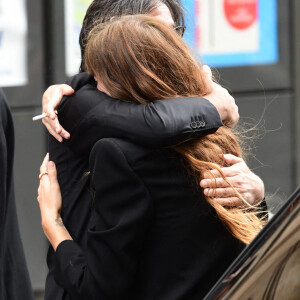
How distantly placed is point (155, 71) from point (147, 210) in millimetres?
370

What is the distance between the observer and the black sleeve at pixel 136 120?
1.91m

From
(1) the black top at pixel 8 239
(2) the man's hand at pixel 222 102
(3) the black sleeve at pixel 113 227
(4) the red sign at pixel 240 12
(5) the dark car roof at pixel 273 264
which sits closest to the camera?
(5) the dark car roof at pixel 273 264

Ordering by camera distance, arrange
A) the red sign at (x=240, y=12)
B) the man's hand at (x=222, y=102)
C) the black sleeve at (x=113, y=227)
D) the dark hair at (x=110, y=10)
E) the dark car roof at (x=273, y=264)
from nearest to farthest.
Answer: the dark car roof at (x=273, y=264)
the black sleeve at (x=113, y=227)
the man's hand at (x=222, y=102)
the dark hair at (x=110, y=10)
the red sign at (x=240, y=12)

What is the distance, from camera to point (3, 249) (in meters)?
2.71

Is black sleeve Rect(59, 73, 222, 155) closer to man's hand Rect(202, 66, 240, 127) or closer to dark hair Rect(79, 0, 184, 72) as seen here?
man's hand Rect(202, 66, 240, 127)

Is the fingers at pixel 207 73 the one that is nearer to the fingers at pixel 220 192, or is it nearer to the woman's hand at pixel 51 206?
the fingers at pixel 220 192

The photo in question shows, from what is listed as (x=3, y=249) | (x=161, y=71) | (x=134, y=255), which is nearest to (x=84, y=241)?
(x=134, y=255)

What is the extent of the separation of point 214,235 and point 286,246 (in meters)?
0.68

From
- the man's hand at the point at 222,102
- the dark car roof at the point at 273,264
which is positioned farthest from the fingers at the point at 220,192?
the dark car roof at the point at 273,264

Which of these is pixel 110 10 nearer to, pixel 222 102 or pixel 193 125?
pixel 222 102

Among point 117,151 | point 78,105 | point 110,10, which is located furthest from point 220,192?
point 110,10

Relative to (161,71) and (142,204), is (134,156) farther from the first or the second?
(161,71)

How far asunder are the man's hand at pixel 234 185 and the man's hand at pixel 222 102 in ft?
0.70

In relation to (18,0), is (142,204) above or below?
below
